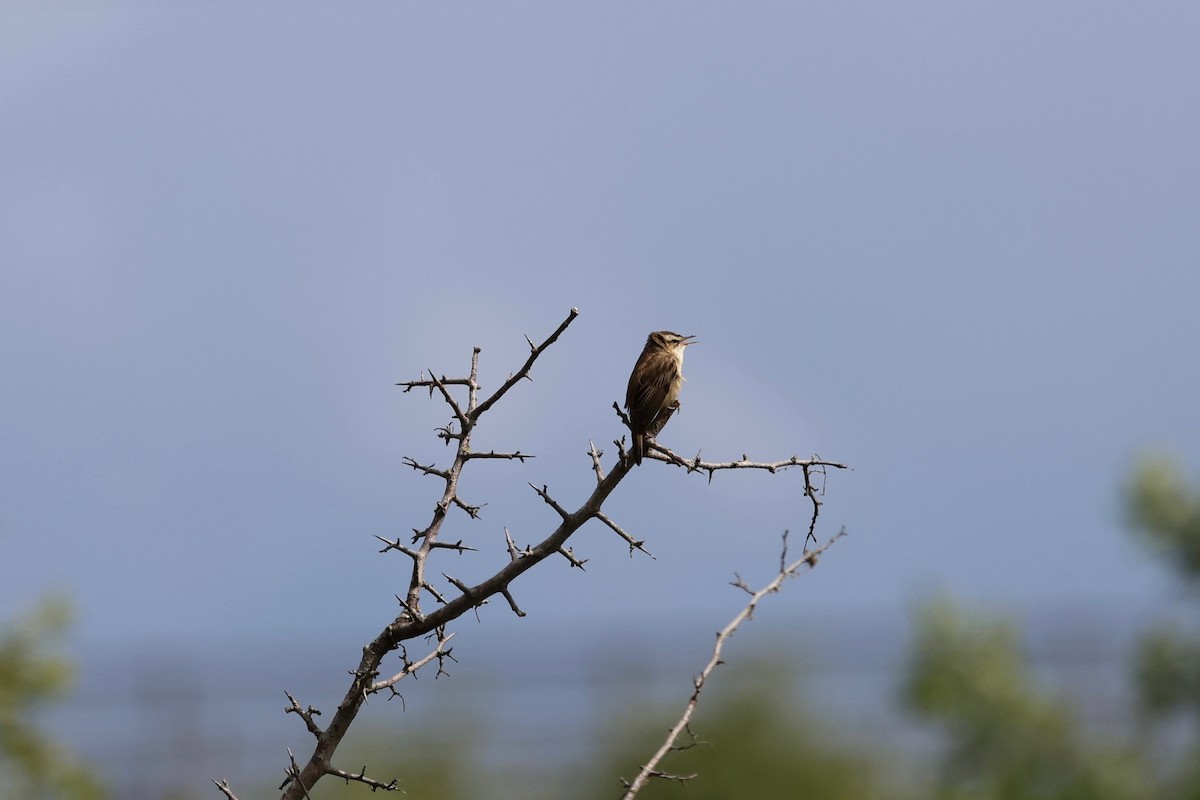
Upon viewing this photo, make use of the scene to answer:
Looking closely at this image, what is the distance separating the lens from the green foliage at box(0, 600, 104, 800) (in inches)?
637

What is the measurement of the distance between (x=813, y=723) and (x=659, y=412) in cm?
1813

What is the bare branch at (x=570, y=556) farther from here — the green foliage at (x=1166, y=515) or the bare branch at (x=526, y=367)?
the green foliage at (x=1166, y=515)

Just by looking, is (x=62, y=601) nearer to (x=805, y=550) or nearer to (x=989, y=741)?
(x=805, y=550)

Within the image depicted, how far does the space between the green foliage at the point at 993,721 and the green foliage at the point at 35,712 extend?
16.7 meters

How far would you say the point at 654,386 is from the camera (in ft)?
20.2

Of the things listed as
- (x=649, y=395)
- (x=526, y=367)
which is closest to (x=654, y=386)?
(x=649, y=395)

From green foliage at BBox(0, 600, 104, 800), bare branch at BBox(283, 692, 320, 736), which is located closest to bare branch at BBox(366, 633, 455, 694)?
bare branch at BBox(283, 692, 320, 736)

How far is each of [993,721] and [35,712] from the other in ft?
60.0

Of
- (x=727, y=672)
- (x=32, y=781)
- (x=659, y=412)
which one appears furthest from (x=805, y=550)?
(x=727, y=672)

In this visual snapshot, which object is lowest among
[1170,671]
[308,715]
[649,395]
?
[308,715]

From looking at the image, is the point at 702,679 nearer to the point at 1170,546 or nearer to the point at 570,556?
the point at 570,556

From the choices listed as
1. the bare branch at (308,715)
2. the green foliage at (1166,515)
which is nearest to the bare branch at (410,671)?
the bare branch at (308,715)

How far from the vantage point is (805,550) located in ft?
16.9

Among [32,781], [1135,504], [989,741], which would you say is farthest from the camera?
[989,741]
